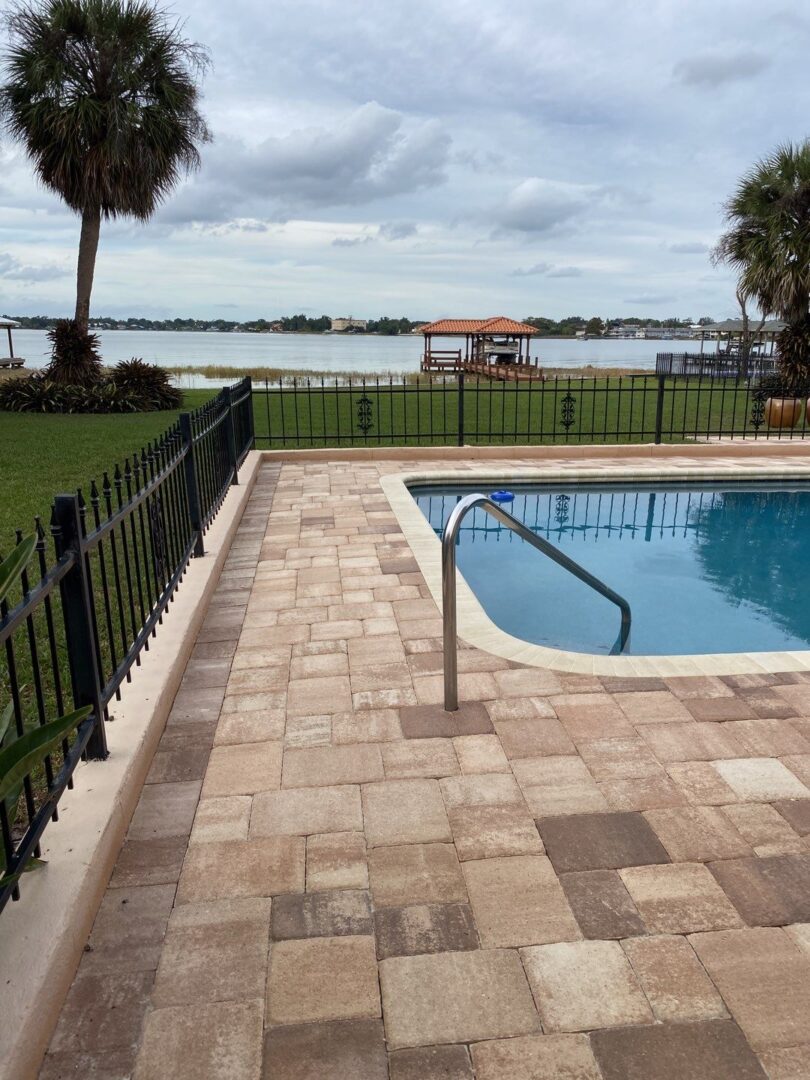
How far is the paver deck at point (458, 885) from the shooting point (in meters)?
1.77

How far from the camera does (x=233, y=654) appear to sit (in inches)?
162

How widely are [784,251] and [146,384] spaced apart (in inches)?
555

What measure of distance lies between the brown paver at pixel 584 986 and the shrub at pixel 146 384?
55.1 ft

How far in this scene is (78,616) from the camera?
8.19 feet

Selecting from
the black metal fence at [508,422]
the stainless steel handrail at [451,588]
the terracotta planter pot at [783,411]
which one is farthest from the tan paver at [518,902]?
the terracotta planter pot at [783,411]

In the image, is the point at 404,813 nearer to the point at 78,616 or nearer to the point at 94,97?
the point at 78,616

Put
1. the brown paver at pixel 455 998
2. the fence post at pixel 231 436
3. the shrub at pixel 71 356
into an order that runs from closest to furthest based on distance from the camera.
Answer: the brown paver at pixel 455 998, the fence post at pixel 231 436, the shrub at pixel 71 356

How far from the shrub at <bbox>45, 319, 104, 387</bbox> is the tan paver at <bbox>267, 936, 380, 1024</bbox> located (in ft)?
57.2

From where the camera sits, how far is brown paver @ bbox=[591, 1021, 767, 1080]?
1688 millimetres

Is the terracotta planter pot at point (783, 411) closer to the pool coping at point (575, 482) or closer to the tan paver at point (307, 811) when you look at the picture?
the pool coping at point (575, 482)

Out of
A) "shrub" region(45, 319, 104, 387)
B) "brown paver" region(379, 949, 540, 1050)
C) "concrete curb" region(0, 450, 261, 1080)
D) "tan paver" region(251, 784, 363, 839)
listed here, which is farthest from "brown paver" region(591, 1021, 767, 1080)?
"shrub" region(45, 319, 104, 387)

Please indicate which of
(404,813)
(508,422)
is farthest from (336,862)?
(508,422)

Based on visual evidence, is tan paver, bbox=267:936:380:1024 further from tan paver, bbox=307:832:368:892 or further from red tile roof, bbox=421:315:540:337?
red tile roof, bbox=421:315:540:337

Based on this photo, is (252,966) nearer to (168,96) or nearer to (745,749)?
(745,749)
